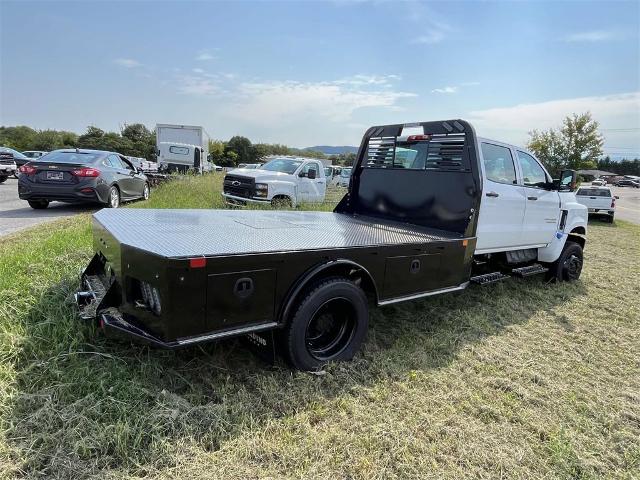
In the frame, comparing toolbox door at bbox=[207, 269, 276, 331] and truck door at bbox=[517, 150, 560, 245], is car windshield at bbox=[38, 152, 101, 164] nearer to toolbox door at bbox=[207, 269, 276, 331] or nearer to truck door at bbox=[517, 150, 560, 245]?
toolbox door at bbox=[207, 269, 276, 331]

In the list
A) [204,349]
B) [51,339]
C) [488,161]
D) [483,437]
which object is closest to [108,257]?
[51,339]

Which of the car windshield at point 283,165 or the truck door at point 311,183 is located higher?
the car windshield at point 283,165

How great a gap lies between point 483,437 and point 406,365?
0.95 m

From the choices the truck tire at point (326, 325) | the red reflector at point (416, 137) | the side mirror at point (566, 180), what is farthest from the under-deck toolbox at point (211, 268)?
the side mirror at point (566, 180)

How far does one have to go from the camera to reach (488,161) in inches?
194

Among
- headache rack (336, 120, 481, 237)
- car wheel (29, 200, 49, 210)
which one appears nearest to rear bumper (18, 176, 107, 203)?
car wheel (29, 200, 49, 210)

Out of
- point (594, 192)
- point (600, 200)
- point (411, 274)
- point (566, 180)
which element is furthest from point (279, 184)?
point (594, 192)

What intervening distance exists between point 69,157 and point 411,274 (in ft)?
29.6

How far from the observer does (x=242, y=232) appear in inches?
135

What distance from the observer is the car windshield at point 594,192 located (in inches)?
782

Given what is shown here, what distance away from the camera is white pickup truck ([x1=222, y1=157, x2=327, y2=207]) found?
1095cm

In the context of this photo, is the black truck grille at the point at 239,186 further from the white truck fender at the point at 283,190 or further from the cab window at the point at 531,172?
the cab window at the point at 531,172

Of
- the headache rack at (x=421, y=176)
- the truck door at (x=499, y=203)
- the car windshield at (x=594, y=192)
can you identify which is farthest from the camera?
the car windshield at (x=594, y=192)

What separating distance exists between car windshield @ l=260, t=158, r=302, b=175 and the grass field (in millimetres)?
8030
